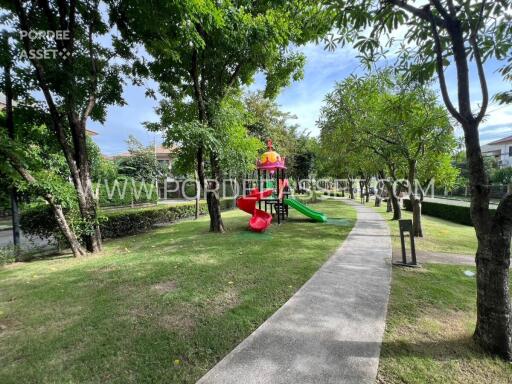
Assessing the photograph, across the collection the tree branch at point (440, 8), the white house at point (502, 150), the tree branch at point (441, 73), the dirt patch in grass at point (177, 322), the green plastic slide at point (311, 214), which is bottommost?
the dirt patch in grass at point (177, 322)

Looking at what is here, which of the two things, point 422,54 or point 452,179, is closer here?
point 422,54

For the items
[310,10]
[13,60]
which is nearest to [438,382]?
[310,10]

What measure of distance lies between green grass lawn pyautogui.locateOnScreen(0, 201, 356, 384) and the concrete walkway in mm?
234

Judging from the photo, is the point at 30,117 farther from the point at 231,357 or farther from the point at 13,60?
the point at 231,357

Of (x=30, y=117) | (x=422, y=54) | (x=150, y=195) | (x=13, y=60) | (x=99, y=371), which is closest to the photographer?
(x=99, y=371)

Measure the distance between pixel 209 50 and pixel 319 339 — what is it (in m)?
9.11

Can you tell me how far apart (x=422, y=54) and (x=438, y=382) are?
11.7 feet

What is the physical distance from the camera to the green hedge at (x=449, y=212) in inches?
583

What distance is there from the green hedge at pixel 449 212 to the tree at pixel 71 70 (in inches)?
698

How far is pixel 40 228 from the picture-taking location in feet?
27.2

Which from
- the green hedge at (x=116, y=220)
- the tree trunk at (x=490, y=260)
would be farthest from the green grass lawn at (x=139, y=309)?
the tree trunk at (x=490, y=260)

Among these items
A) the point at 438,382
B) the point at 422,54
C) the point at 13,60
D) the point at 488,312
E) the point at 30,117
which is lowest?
the point at 438,382

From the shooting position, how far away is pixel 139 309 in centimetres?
372

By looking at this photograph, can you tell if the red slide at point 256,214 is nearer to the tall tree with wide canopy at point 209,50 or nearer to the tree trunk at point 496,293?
the tall tree with wide canopy at point 209,50
